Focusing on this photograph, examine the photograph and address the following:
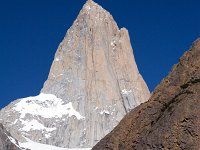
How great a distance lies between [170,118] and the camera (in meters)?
10.5

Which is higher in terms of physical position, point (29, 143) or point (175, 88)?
point (29, 143)

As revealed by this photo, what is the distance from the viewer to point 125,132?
38.2 feet

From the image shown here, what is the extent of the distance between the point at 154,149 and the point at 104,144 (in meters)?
1.68

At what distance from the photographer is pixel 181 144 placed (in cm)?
1013

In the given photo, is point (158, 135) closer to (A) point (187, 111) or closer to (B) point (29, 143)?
(A) point (187, 111)

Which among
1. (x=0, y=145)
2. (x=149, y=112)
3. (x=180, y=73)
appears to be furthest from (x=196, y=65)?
(x=0, y=145)

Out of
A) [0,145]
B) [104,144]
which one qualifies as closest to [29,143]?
[0,145]

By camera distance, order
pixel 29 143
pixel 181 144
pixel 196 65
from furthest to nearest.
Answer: pixel 29 143 < pixel 196 65 < pixel 181 144

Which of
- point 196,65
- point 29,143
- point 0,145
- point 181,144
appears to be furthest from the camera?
point 29,143

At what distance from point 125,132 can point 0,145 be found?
8465 cm

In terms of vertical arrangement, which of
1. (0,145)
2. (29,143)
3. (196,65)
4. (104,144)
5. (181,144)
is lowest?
(181,144)

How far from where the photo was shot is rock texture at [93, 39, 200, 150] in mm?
10250

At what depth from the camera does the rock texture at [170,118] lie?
1025 cm

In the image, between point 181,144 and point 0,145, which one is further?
point 0,145
